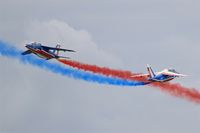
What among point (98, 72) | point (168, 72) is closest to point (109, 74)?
point (98, 72)

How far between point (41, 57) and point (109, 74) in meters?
16.1

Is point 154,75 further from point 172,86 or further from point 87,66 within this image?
point 87,66

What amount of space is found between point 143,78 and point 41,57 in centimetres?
2438

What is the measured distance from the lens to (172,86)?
176 metres

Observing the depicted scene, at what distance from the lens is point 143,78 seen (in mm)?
176250

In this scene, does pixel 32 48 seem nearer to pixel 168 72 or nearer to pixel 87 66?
pixel 87 66

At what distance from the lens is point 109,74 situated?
17350 cm

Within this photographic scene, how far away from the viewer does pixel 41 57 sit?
567ft

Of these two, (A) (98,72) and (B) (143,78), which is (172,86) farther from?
(A) (98,72)

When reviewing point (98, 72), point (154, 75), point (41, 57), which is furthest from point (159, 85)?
point (41, 57)

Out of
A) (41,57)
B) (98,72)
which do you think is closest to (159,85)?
(98,72)

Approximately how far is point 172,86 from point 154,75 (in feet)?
16.7

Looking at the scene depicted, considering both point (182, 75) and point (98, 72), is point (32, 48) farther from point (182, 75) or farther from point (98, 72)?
point (182, 75)

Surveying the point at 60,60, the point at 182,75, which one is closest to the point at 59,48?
the point at 60,60
